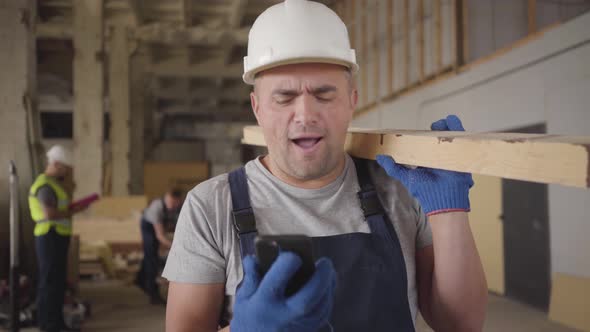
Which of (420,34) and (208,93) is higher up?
(208,93)

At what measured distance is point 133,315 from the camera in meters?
6.94

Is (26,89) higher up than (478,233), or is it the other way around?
(26,89)

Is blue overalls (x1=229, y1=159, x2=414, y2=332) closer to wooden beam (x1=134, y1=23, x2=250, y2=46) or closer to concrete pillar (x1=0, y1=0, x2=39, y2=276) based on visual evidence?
concrete pillar (x1=0, y1=0, x2=39, y2=276)

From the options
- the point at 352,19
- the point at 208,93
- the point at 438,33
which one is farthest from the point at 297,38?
the point at 208,93

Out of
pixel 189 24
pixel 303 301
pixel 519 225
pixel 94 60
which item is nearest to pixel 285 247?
pixel 303 301

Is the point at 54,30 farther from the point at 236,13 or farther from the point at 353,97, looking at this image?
the point at 353,97

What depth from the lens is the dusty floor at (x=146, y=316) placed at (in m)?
5.85

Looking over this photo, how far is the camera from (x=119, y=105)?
12.1 metres

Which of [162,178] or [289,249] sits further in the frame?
[162,178]

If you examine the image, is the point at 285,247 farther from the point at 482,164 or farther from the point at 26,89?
the point at 26,89

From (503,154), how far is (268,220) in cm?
74

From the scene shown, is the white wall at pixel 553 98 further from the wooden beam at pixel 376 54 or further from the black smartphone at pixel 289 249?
the black smartphone at pixel 289 249

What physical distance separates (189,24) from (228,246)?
10920 mm

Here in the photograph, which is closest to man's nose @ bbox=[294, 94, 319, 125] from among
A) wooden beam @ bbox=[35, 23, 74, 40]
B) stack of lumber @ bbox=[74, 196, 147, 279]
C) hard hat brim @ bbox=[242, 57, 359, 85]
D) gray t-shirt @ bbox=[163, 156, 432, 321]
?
hard hat brim @ bbox=[242, 57, 359, 85]
